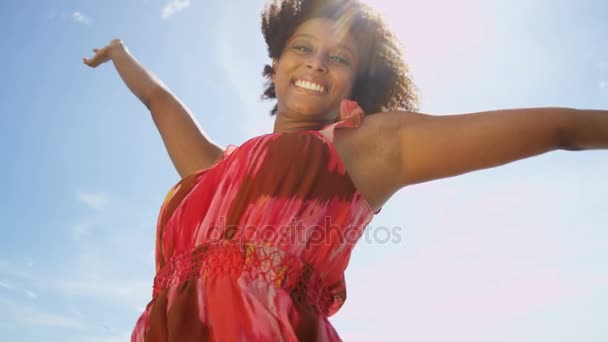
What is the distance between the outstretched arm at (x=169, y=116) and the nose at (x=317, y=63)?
837 mm

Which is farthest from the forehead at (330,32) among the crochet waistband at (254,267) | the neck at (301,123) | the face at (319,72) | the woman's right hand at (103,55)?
the woman's right hand at (103,55)

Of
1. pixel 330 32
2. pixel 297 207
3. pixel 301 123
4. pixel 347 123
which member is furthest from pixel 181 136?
pixel 297 207

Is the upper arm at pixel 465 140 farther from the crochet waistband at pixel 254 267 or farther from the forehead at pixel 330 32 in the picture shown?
the forehead at pixel 330 32

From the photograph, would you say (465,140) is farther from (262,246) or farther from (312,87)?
(312,87)

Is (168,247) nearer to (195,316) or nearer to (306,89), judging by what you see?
(195,316)

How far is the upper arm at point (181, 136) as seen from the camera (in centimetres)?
334

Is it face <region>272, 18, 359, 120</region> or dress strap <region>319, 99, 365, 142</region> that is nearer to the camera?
dress strap <region>319, 99, 365, 142</region>

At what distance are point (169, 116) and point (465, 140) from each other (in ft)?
6.56

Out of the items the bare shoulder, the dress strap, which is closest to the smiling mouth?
the dress strap

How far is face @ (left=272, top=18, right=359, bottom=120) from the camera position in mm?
2908

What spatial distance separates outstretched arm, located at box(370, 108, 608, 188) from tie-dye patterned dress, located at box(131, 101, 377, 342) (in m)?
0.22

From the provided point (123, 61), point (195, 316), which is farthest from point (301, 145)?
point (123, 61)

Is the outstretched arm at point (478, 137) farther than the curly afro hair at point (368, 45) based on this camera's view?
No

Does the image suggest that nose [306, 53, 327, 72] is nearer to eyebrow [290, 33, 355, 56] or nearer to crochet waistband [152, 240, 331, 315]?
eyebrow [290, 33, 355, 56]
